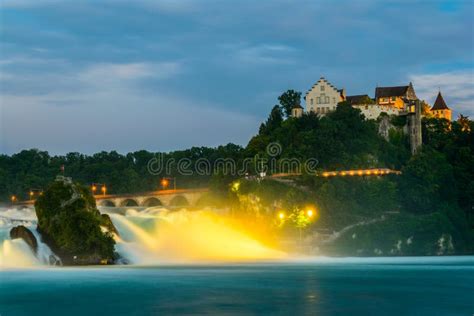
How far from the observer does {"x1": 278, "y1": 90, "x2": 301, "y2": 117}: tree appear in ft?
378

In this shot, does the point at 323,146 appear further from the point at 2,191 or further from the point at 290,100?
the point at 2,191

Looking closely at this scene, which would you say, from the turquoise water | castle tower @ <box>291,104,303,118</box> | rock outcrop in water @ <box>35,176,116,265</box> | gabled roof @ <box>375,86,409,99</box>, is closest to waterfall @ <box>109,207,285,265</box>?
rock outcrop in water @ <box>35,176,116,265</box>

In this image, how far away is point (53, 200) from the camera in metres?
62.1

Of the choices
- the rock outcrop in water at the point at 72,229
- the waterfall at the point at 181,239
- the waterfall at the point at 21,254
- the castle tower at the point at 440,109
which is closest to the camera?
the waterfall at the point at 21,254

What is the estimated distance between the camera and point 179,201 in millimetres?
108688

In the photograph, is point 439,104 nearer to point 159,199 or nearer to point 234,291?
point 159,199

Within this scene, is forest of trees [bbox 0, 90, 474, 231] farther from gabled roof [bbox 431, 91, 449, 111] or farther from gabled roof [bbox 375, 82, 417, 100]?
gabled roof [bbox 431, 91, 449, 111]

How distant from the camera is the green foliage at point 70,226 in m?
58.8

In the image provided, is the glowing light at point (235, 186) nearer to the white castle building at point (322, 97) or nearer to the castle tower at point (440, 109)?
the white castle building at point (322, 97)

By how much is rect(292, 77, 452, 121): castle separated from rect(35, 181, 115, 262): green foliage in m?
51.0

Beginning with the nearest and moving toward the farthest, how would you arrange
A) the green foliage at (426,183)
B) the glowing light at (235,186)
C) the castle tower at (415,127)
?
the green foliage at (426,183) < the glowing light at (235,186) < the castle tower at (415,127)

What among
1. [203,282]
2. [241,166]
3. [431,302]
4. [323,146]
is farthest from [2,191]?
[431,302]

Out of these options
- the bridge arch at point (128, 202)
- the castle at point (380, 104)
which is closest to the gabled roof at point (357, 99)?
the castle at point (380, 104)

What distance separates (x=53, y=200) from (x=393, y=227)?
42.1m
